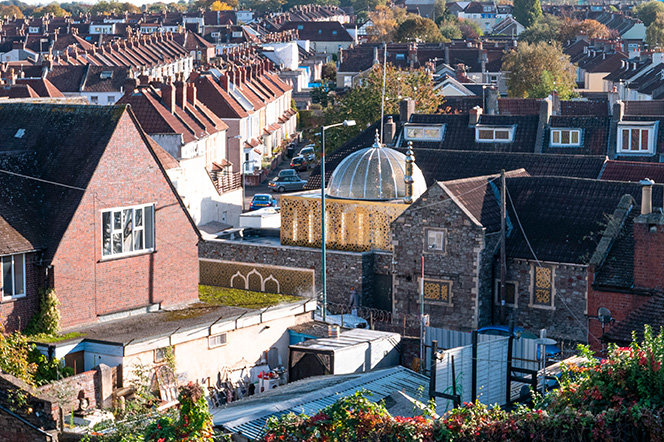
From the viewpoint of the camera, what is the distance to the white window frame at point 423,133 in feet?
184

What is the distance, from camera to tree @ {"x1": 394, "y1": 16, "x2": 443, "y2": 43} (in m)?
156

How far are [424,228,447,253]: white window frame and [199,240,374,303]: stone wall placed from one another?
163 inches

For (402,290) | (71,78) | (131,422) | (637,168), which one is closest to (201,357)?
(131,422)

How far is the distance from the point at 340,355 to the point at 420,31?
131197 mm

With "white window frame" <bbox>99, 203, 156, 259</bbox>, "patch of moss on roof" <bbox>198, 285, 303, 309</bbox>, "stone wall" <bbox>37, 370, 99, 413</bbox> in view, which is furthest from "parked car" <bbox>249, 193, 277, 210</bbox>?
"stone wall" <bbox>37, 370, 99, 413</bbox>

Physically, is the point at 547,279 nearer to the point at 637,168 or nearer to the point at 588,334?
the point at 588,334

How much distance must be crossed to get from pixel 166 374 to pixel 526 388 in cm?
851

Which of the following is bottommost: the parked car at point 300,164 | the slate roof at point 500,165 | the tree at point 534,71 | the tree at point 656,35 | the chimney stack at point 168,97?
the parked car at point 300,164

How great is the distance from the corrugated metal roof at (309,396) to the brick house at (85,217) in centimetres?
545

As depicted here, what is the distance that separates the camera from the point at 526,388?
85.2 ft

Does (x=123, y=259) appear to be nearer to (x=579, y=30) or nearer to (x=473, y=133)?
(x=473, y=133)

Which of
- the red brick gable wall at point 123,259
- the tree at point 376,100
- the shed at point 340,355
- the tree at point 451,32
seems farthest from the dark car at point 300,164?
the tree at point 451,32

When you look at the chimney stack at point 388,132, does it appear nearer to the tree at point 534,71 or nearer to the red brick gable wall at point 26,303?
the red brick gable wall at point 26,303

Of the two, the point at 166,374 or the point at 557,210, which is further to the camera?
the point at 557,210
